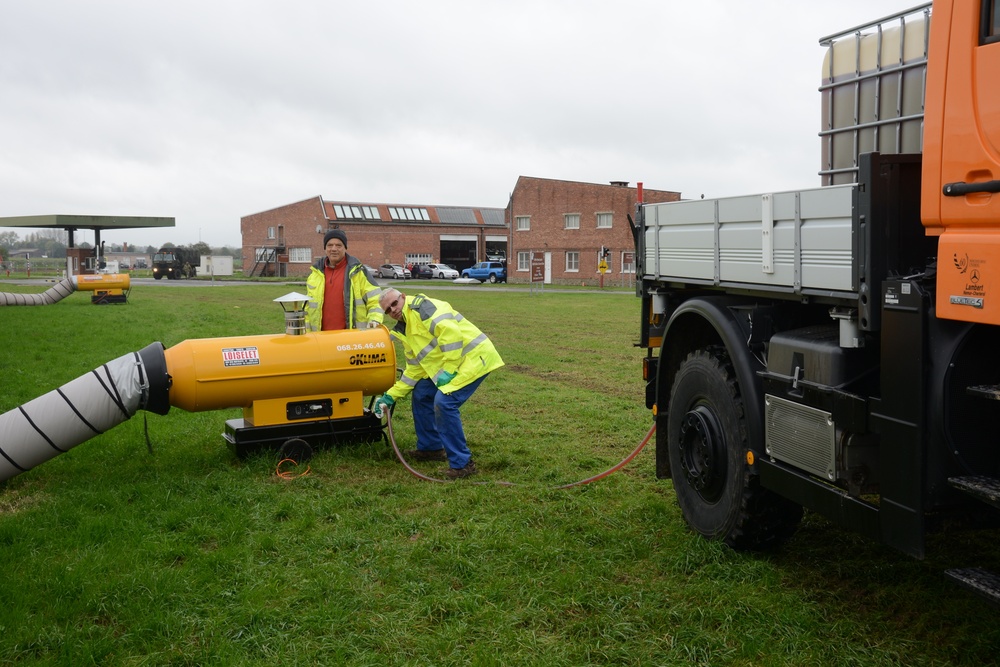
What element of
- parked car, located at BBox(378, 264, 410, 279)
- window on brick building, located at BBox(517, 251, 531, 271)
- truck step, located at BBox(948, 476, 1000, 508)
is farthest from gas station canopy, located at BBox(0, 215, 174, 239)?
truck step, located at BBox(948, 476, 1000, 508)

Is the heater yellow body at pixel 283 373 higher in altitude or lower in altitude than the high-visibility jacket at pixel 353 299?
lower

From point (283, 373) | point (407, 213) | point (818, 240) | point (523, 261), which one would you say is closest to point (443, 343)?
point (283, 373)

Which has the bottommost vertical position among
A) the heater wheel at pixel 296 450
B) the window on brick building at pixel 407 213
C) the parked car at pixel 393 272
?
the heater wheel at pixel 296 450

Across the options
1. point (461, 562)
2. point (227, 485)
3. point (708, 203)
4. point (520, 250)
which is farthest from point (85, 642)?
point (520, 250)

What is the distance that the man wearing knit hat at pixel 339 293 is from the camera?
27.2ft

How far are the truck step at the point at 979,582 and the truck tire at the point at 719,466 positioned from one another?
1446mm

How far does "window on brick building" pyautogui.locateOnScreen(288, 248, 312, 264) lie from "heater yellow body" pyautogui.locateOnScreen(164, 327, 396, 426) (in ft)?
198

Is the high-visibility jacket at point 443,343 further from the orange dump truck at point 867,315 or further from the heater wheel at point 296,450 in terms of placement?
the orange dump truck at point 867,315

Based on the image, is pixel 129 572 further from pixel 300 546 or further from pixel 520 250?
pixel 520 250

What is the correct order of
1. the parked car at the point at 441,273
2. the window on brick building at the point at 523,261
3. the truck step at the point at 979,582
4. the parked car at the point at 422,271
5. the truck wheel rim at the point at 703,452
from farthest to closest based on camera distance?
1. the parked car at the point at 422,271
2. the parked car at the point at 441,273
3. the window on brick building at the point at 523,261
4. the truck wheel rim at the point at 703,452
5. the truck step at the point at 979,582

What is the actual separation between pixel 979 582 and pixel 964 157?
1.60 m

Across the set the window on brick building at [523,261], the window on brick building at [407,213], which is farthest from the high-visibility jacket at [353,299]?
the window on brick building at [407,213]

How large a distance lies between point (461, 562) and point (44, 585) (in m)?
2.27

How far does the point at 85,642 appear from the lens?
162 inches
